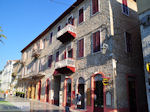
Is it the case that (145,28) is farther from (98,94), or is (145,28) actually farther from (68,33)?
(68,33)

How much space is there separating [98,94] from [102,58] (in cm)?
293

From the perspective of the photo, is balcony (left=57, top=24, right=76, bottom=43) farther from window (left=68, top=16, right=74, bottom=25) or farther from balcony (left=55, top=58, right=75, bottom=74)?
balcony (left=55, top=58, right=75, bottom=74)

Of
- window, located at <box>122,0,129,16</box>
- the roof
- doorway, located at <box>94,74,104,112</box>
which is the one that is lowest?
doorway, located at <box>94,74,104,112</box>

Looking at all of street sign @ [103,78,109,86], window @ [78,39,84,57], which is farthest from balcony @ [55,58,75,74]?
street sign @ [103,78,109,86]

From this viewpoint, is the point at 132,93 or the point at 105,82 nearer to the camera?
the point at 105,82

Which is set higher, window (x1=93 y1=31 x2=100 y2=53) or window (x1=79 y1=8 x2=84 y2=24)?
window (x1=79 y1=8 x2=84 y2=24)

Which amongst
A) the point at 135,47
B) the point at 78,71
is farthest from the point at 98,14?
the point at 78,71

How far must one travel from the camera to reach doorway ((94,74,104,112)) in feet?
37.4

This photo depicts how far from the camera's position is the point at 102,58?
12.1 metres

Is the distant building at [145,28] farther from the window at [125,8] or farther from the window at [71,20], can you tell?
the window at [71,20]

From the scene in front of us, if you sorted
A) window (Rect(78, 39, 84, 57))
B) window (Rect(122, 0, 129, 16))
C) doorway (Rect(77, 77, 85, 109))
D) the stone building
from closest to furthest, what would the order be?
the stone building < doorway (Rect(77, 77, 85, 109)) < window (Rect(122, 0, 129, 16)) < window (Rect(78, 39, 84, 57))

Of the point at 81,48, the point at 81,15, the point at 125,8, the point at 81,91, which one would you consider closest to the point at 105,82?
the point at 81,91

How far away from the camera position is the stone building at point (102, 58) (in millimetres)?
11227

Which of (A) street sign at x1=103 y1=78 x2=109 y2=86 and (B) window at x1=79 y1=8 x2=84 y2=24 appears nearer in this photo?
(A) street sign at x1=103 y1=78 x2=109 y2=86
